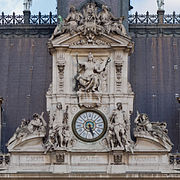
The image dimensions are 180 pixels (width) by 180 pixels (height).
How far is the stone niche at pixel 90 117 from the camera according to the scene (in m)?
52.9

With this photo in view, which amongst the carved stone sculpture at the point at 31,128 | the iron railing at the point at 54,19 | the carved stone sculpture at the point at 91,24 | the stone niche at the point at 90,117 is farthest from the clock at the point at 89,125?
the iron railing at the point at 54,19

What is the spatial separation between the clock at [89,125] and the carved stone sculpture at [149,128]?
1640 millimetres

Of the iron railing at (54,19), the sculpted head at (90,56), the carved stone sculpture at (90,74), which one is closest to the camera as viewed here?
the carved stone sculpture at (90,74)

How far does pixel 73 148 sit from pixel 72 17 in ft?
22.2

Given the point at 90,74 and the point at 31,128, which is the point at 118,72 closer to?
the point at 90,74

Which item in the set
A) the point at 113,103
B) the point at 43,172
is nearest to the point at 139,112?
the point at 113,103

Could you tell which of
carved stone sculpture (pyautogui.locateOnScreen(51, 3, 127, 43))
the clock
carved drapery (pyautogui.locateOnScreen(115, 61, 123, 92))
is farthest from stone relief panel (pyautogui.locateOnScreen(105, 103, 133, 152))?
carved stone sculpture (pyautogui.locateOnScreen(51, 3, 127, 43))

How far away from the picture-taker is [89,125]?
53656 mm

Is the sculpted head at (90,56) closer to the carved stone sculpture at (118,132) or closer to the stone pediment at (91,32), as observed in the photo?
the stone pediment at (91,32)

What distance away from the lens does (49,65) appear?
5822 cm

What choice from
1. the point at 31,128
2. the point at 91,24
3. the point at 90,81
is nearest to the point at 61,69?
the point at 90,81

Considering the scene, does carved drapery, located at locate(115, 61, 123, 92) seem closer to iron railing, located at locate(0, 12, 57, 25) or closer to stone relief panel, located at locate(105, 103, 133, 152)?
stone relief panel, located at locate(105, 103, 133, 152)

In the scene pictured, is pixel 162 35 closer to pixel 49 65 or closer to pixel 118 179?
pixel 49 65

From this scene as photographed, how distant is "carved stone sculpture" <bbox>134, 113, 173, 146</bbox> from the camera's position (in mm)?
53219
